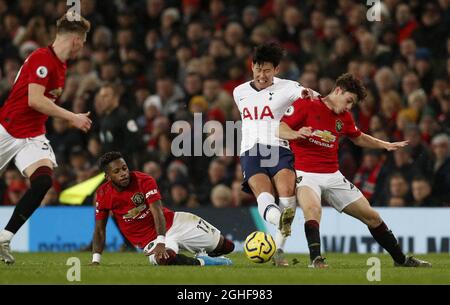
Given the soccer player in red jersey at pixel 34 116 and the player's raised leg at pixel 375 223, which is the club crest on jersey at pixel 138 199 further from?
the player's raised leg at pixel 375 223

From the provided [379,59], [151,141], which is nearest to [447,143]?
[379,59]

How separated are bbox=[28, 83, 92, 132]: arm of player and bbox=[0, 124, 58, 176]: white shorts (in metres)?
0.48

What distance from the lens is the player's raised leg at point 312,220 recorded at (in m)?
10.4

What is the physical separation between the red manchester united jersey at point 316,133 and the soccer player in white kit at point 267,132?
19cm

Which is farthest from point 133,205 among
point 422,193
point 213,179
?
point 422,193

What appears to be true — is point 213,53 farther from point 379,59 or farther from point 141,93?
point 379,59

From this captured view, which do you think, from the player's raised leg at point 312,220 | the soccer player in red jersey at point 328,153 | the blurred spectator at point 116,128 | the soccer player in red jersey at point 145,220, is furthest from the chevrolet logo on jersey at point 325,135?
the blurred spectator at point 116,128

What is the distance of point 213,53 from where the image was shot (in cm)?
1858

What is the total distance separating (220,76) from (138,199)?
7.42 meters

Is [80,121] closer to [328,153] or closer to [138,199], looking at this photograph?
[138,199]

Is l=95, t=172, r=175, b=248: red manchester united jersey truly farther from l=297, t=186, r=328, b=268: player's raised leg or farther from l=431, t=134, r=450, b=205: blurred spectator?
l=431, t=134, r=450, b=205: blurred spectator

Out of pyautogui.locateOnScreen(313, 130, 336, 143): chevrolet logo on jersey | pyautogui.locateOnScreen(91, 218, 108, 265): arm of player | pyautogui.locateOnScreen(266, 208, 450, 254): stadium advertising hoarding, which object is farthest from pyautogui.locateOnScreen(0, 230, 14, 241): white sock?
pyautogui.locateOnScreen(266, 208, 450, 254): stadium advertising hoarding
